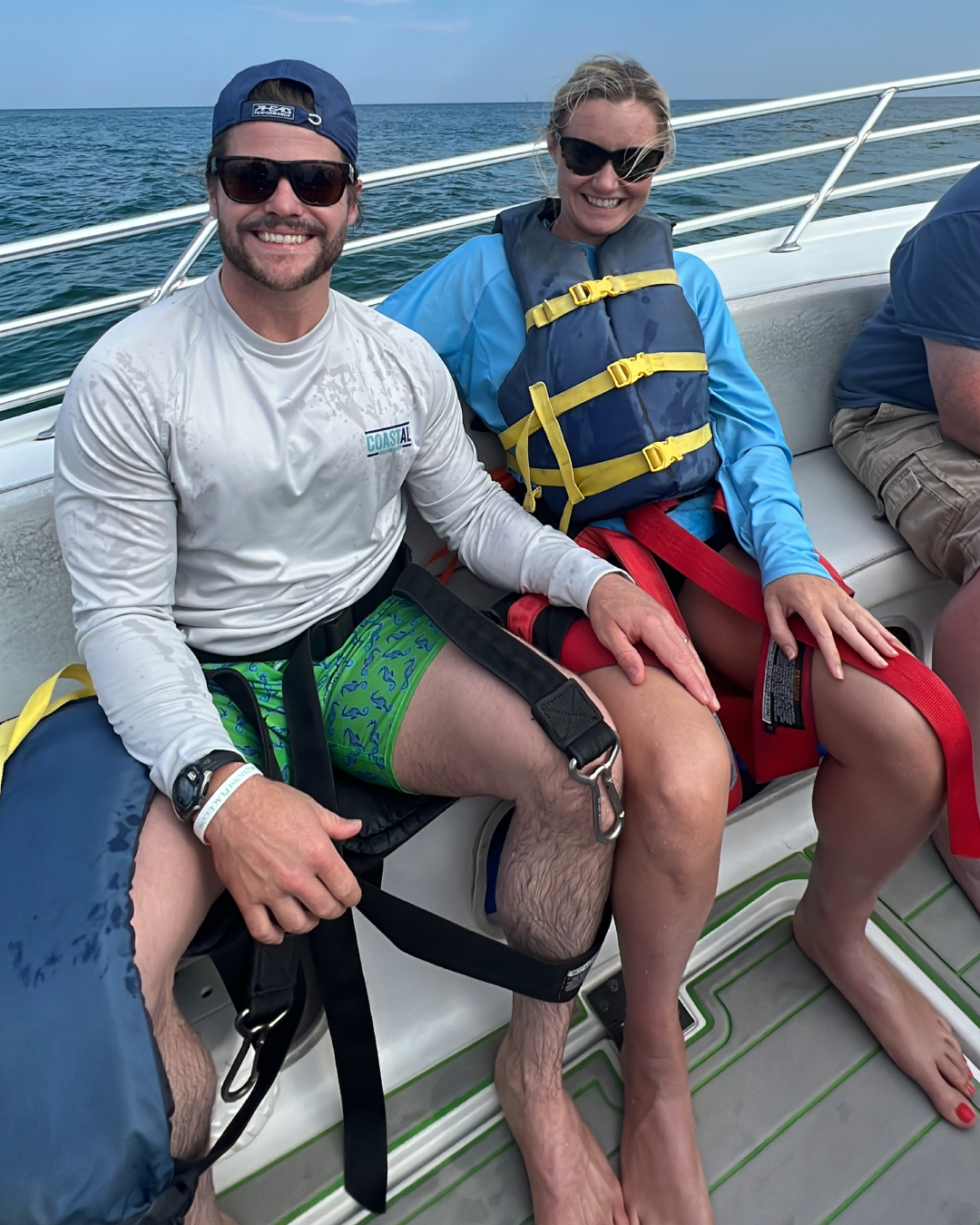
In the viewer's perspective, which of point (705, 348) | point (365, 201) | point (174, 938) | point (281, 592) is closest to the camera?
point (174, 938)

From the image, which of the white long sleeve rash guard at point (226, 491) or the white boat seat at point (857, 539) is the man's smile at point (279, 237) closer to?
the white long sleeve rash guard at point (226, 491)

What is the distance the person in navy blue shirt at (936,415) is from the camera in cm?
170

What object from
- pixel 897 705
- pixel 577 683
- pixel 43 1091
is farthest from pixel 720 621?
pixel 43 1091

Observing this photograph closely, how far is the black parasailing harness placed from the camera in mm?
1182

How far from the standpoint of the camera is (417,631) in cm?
144

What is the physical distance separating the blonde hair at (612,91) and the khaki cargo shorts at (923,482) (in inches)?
35.6

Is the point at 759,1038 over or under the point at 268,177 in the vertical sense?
under

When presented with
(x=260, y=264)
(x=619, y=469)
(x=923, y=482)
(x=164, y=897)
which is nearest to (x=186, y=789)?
(x=164, y=897)

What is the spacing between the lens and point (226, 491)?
126 centimetres

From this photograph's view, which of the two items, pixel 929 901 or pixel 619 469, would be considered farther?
pixel 929 901

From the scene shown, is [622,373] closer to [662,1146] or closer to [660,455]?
[660,455]

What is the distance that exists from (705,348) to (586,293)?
30cm

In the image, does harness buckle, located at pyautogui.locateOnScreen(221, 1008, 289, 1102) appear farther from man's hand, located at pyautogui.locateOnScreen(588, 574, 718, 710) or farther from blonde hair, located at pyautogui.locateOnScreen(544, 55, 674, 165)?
blonde hair, located at pyautogui.locateOnScreen(544, 55, 674, 165)

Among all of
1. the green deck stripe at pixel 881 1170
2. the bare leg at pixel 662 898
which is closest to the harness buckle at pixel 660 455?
the bare leg at pixel 662 898
